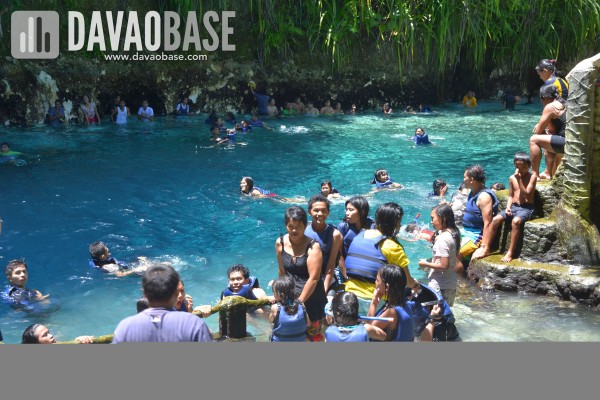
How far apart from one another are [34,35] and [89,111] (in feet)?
8.74

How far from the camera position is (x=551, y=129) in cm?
862

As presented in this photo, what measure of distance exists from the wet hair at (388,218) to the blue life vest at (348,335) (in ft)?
4.31

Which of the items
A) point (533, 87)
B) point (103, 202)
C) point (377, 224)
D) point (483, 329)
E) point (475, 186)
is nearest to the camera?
point (377, 224)

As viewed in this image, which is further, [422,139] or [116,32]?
[116,32]

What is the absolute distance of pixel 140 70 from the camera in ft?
66.6

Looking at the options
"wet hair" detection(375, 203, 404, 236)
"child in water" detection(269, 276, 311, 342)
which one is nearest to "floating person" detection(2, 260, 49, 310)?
"child in water" detection(269, 276, 311, 342)

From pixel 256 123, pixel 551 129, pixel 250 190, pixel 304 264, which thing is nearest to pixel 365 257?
pixel 304 264

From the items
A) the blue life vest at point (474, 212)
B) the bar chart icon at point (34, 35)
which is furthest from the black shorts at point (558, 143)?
the bar chart icon at point (34, 35)

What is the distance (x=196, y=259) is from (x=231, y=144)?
756cm

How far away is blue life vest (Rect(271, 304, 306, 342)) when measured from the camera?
5.47 m

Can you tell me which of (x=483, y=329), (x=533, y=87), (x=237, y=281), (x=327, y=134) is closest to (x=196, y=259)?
(x=237, y=281)

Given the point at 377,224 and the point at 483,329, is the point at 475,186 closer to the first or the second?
the point at 483,329

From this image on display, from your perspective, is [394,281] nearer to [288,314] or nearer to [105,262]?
[288,314]

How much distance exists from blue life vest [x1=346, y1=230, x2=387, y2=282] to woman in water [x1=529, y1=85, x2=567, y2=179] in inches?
128
